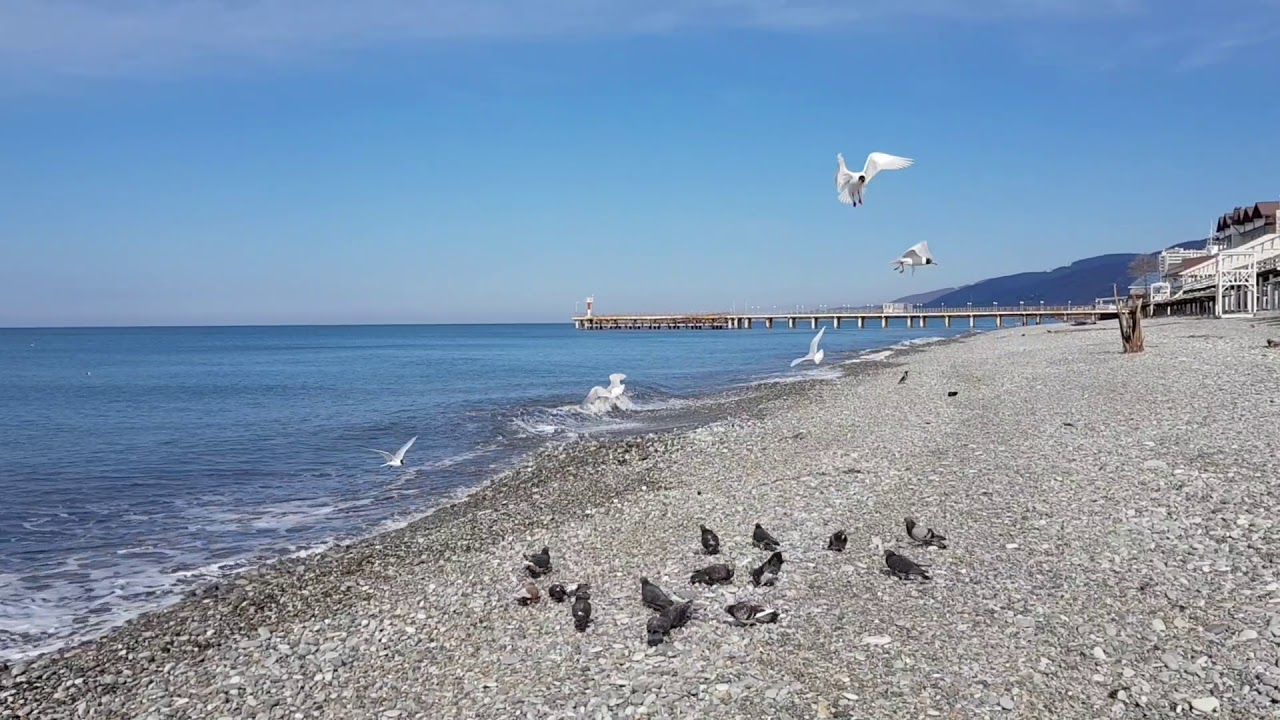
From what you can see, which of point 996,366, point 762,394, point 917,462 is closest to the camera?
point 917,462

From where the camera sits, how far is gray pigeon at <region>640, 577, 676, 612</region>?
6.89 metres

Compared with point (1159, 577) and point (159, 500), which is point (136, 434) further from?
point (1159, 577)

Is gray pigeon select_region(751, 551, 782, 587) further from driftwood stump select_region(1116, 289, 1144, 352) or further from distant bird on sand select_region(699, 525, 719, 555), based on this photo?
driftwood stump select_region(1116, 289, 1144, 352)

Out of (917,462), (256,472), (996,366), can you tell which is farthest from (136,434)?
(996,366)

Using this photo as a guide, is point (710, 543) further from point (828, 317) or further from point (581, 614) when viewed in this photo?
point (828, 317)

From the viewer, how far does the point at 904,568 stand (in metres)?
7.31

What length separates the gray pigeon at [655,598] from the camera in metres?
6.89

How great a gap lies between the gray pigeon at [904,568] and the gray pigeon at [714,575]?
1.37 metres

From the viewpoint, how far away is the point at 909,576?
735 centimetres

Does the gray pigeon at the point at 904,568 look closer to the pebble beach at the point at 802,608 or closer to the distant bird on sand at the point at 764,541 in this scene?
the pebble beach at the point at 802,608

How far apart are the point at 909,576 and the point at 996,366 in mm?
25441

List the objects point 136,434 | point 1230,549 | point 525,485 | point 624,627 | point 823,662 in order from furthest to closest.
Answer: point 136,434, point 525,485, point 1230,549, point 624,627, point 823,662

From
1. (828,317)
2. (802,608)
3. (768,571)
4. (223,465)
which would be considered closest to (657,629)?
(802,608)

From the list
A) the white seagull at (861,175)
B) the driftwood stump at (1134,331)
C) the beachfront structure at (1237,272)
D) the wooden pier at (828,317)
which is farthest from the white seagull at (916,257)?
the wooden pier at (828,317)
